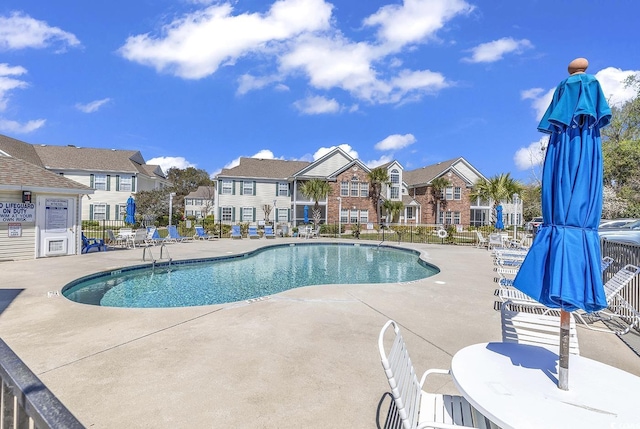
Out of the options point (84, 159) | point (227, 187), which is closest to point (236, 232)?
point (227, 187)

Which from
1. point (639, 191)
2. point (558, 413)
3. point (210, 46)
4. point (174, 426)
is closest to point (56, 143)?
point (210, 46)

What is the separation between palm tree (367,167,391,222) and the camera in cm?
3183

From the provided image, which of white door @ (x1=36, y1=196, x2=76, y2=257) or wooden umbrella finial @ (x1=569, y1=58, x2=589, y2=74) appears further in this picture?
white door @ (x1=36, y1=196, x2=76, y2=257)

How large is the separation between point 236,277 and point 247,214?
69.1 ft

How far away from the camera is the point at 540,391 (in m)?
2.13

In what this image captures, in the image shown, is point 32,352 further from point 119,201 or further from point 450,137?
point 450,137

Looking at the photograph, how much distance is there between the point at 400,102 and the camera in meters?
30.8

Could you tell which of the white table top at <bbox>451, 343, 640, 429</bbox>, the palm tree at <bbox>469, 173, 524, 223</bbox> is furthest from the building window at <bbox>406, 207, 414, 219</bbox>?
the white table top at <bbox>451, 343, 640, 429</bbox>

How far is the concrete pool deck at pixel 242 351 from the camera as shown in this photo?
9.71ft

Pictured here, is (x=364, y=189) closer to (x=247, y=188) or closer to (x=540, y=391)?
(x=247, y=188)

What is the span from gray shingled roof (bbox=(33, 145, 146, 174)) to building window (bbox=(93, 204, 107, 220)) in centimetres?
330

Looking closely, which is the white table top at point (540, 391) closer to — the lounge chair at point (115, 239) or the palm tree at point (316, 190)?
the lounge chair at point (115, 239)

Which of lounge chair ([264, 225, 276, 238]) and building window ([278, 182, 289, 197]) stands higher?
building window ([278, 182, 289, 197])

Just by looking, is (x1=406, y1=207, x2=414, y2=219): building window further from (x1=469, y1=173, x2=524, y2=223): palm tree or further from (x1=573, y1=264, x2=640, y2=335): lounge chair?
(x1=573, y1=264, x2=640, y2=335): lounge chair
